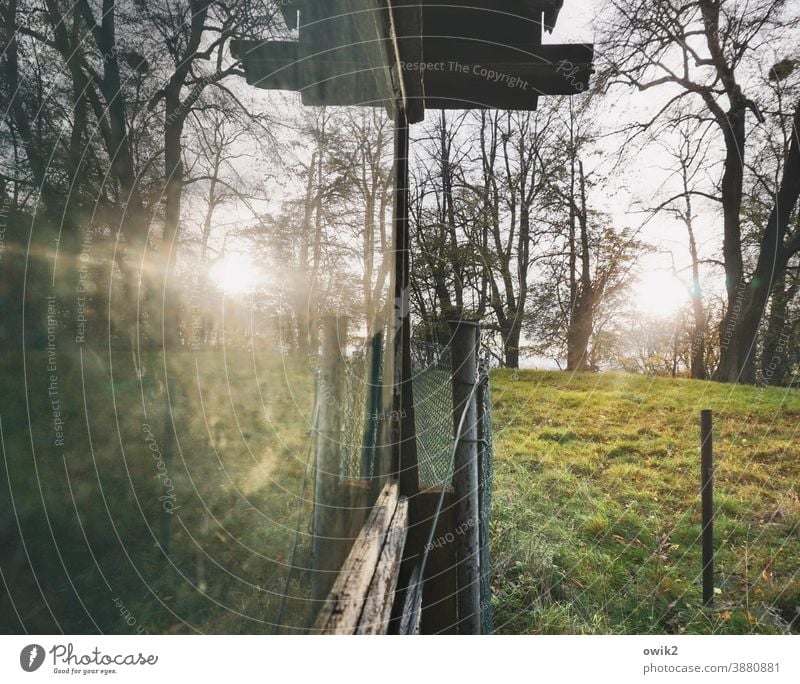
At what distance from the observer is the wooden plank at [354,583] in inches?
25.9

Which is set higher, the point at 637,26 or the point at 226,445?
the point at 637,26

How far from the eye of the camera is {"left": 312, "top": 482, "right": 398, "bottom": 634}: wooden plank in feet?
2.16

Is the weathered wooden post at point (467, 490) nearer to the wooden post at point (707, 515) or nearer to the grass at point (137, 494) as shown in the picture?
the grass at point (137, 494)

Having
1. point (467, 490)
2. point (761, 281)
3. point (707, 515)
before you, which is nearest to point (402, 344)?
point (467, 490)

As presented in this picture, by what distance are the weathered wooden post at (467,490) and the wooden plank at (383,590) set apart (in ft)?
0.88

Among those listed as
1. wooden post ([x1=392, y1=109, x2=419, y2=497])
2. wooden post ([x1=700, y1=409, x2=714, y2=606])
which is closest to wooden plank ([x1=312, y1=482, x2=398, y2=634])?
wooden post ([x1=392, y1=109, x2=419, y2=497])

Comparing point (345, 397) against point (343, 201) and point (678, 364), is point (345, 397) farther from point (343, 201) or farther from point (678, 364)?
point (678, 364)

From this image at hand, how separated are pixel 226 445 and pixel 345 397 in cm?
59

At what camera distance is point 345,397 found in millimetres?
1039

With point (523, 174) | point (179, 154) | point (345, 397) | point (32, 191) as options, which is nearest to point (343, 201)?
point (345, 397)

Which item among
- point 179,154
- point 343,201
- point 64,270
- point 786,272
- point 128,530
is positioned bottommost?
point 128,530

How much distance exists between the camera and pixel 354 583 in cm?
78
